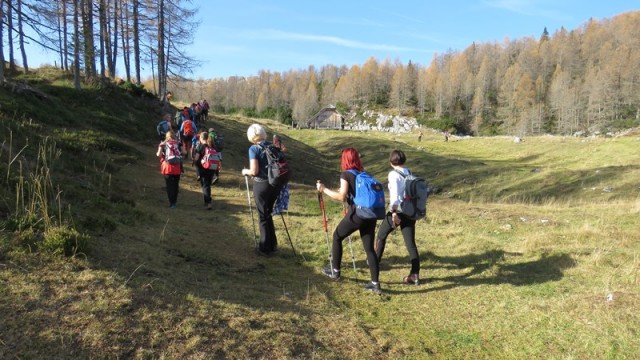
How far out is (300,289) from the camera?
6.13 meters

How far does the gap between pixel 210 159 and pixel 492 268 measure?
7.44 metres

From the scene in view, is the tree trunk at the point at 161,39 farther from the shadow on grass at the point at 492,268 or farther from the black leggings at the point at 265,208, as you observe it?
the shadow on grass at the point at 492,268

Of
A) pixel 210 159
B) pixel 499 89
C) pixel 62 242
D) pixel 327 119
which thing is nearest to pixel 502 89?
pixel 499 89

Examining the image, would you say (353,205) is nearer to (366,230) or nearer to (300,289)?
(366,230)

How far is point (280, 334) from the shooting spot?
432 cm

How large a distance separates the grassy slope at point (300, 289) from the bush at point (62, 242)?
17 cm

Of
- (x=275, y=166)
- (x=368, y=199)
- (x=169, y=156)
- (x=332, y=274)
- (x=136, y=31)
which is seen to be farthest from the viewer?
(x=136, y=31)

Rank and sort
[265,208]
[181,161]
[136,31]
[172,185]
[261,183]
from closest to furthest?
[261,183] → [265,208] → [181,161] → [172,185] → [136,31]

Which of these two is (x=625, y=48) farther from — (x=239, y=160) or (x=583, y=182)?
(x=239, y=160)

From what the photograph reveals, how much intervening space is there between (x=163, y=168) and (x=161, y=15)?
89.2ft

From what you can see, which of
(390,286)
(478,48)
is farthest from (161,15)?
(478,48)

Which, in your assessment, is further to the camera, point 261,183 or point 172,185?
point 172,185

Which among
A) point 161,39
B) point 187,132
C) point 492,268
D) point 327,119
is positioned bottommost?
point 492,268

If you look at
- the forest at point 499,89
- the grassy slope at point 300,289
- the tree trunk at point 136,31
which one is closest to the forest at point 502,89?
the forest at point 499,89
